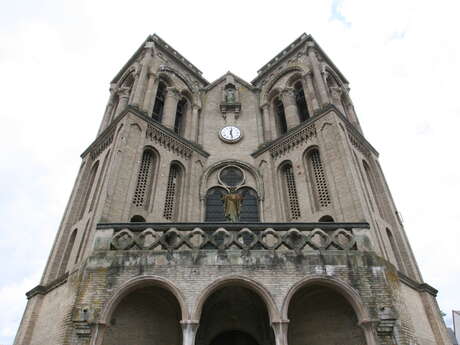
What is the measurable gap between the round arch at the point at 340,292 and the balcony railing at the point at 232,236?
0.95 meters

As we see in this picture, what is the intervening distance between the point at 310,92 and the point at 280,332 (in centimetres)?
1393

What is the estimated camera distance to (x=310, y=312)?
11.6 m

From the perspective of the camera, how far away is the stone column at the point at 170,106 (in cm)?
1948

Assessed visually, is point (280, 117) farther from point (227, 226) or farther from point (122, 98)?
point (227, 226)

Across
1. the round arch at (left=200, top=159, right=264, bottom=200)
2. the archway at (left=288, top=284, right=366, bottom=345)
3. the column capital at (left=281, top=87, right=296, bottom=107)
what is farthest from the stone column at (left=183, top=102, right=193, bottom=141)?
the archway at (left=288, top=284, right=366, bottom=345)

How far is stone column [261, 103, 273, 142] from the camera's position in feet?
66.4

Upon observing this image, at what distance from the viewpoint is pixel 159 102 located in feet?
70.0

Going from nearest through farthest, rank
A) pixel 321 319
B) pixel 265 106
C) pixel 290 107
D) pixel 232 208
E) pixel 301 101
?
1. pixel 321 319
2. pixel 232 208
3. pixel 290 107
4. pixel 301 101
5. pixel 265 106

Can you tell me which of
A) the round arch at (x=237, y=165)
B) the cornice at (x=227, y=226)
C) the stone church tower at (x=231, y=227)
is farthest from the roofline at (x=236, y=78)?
the cornice at (x=227, y=226)

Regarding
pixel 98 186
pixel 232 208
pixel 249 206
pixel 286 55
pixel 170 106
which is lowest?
pixel 232 208

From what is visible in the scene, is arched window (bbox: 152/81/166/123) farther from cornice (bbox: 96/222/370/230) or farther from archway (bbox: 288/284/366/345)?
archway (bbox: 288/284/366/345)

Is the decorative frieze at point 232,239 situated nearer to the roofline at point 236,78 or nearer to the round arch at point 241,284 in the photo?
the round arch at point 241,284

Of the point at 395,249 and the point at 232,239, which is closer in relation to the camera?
the point at 232,239

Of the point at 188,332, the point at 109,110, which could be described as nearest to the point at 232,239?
the point at 188,332
